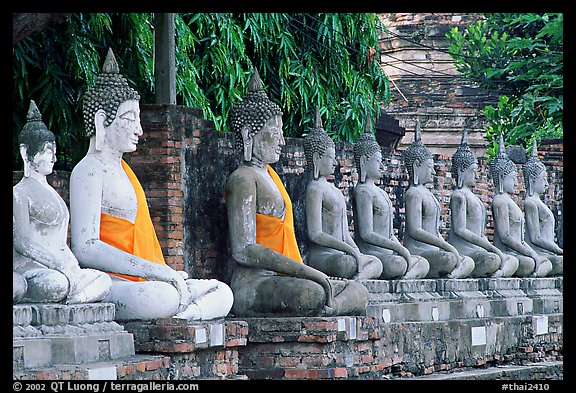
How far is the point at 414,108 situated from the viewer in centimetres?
2359

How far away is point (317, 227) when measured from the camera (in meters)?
10.7

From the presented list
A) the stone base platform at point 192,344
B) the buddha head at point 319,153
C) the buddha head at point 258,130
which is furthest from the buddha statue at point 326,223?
the stone base platform at point 192,344

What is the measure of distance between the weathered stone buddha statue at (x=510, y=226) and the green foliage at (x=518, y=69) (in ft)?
18.7

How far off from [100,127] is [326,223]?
9.34 feet

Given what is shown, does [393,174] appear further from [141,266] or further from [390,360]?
[141,266]

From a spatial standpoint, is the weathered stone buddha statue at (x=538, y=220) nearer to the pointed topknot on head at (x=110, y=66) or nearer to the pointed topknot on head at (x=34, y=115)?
the pointed topknot on head at (x=110, y=66)

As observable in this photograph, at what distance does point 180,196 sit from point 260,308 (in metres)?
0.98

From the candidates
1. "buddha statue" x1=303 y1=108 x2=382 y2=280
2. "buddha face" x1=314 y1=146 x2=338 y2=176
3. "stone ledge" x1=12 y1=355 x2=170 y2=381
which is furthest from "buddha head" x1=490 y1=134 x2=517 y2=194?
"stone ledge" x1=12 y1=355 x2=170 y2=381

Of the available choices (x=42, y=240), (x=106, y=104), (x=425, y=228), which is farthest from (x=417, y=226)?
(x=42, y=240)

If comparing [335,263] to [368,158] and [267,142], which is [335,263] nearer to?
[267,142]

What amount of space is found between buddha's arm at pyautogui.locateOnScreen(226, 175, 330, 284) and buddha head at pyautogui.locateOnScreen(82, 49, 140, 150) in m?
1.44

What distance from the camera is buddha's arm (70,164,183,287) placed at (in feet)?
26.8

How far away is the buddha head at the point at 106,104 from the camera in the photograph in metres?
8.43
